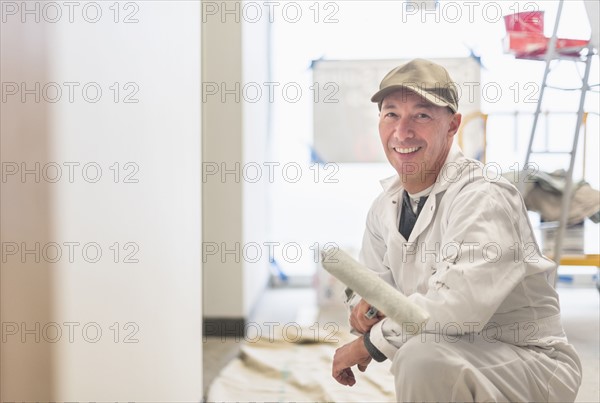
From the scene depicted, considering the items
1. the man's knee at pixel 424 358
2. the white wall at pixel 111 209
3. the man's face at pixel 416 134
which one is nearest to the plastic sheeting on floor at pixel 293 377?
the white wall at pixel 111 209

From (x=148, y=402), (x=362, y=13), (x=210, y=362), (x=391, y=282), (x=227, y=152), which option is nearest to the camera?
(x=391, y=282)

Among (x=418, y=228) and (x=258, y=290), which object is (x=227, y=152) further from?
(x=418, y=228)

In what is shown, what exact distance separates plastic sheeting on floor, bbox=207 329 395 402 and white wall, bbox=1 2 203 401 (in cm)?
13

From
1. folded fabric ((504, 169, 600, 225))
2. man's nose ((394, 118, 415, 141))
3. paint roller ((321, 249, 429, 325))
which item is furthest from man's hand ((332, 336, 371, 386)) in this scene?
folded fabric ((504, 169, 600, 225))

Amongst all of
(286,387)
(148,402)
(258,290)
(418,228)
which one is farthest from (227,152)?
(418,228)

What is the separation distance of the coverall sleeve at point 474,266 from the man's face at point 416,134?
61mm

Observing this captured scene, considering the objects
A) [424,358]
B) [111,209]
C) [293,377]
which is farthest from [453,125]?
[293,377]

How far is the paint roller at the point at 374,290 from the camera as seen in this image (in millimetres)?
783

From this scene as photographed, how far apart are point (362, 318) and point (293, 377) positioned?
84 cm

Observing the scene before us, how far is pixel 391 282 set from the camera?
3.18 ft

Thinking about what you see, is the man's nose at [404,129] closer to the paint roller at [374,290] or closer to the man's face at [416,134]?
the man's face at [416,134]

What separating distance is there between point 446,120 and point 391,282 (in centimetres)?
24

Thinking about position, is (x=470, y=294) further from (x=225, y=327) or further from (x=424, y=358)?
(x=225, y=327)

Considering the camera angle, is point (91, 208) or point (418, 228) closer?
point (418, 228)
